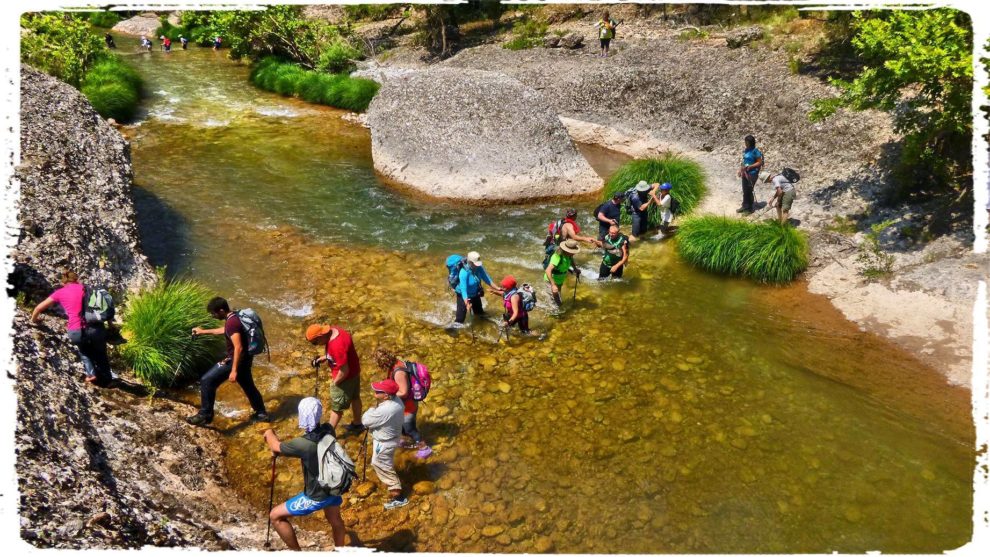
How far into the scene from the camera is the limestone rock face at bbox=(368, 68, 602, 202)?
20.2m

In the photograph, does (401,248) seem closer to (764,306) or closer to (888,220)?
(764,306)

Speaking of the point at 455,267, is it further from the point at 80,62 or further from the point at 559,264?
the point at 80,62

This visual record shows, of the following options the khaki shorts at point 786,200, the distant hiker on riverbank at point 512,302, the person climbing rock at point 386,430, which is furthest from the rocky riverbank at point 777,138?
the person climbing rock at point 386,430

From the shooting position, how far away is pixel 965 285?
12633mm

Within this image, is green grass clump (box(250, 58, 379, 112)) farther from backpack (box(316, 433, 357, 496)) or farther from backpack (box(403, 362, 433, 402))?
backpack (box(316, 433, 357, 496))

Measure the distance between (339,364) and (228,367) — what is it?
194 cm

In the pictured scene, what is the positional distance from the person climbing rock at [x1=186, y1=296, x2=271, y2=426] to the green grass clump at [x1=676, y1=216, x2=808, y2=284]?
452 inches

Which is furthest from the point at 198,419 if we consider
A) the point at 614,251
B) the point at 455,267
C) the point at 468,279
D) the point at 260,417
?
the point at 614,251

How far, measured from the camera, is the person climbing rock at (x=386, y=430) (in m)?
7.96

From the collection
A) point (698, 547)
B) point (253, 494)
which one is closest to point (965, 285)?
point (698, 547)

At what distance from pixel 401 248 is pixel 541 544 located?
10.3 m

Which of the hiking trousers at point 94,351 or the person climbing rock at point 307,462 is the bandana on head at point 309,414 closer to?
the person climbing rock at point 307,462

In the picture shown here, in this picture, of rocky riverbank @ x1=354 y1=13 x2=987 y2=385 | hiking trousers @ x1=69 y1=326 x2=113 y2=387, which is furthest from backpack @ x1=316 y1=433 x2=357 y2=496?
rocky riverbank @ x1=354 y1=13 x2=987 y2=385

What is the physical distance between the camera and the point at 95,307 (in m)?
8.95
